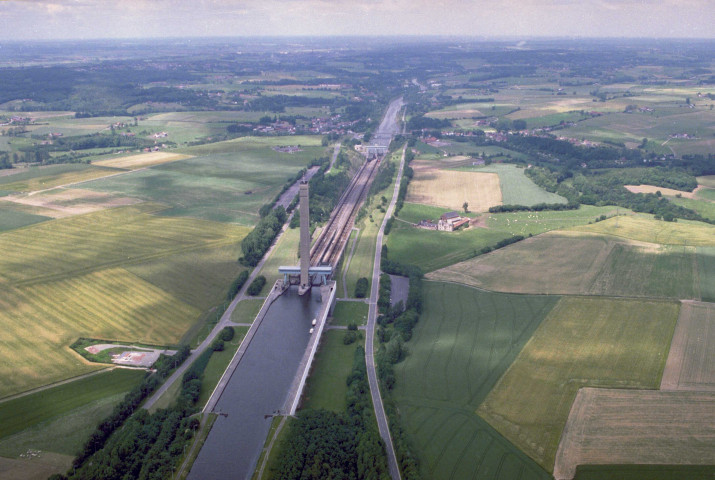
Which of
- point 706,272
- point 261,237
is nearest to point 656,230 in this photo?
point 706,272

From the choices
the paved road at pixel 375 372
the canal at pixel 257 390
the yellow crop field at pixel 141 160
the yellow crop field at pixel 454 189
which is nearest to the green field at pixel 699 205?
the yellow crop field at pixel 454 189

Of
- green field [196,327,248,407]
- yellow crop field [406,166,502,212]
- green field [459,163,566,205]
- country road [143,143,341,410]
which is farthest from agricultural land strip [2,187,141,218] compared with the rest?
green field [459,163,566,205]

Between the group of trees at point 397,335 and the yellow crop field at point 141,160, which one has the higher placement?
the yellow crop field at point 141,160

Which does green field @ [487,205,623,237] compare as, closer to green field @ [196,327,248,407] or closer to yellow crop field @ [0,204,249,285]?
yellow crop field @ [0,204,249,285]

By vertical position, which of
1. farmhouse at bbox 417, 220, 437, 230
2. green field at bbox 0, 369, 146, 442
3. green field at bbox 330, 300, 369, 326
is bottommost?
green field at bbox 0, 369, 146, 442

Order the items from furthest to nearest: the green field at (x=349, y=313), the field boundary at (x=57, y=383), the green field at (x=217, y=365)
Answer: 1. the green field at (x=349, y=313)
2. the green field at (x=217, y=365)
3. the field boundary at (x=57, y=383)

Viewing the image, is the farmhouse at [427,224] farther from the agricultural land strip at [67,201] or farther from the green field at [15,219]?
the green field at [15,219]
